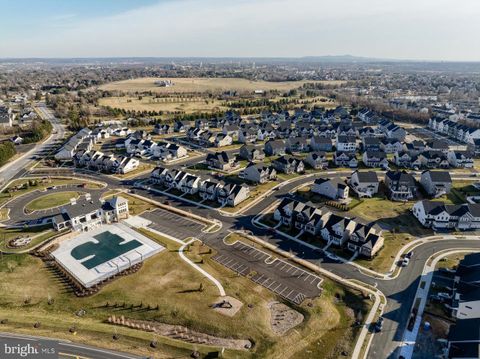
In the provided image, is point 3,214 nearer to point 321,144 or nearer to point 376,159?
point 321,144

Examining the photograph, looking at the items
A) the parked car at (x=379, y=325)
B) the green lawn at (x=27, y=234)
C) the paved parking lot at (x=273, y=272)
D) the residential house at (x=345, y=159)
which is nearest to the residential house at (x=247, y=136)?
the residential house at (x=345, y=159)

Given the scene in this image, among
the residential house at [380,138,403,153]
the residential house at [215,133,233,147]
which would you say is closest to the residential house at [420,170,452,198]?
the residential house at [380,138,403,153]

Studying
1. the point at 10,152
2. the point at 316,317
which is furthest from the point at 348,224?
the point at 10,152

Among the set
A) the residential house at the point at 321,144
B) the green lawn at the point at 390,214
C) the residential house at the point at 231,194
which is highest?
the residential house at the point at 321,144

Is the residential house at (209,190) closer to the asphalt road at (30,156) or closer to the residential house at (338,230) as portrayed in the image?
the residential house at (338,230)

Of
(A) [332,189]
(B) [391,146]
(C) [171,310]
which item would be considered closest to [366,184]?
(A) [332,189]

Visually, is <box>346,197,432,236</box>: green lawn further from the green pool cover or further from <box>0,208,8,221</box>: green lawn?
<box>0,208,8,221</box>: green lawn
